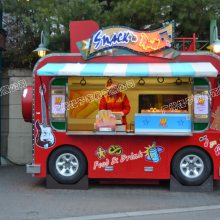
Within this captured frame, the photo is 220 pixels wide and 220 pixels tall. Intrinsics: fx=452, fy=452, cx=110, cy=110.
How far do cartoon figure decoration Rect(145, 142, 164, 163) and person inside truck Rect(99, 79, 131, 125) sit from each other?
78 centimetres

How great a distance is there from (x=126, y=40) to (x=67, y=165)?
2.75 metres

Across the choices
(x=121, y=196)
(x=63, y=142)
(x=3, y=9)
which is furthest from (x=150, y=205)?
(x=3, y=9)

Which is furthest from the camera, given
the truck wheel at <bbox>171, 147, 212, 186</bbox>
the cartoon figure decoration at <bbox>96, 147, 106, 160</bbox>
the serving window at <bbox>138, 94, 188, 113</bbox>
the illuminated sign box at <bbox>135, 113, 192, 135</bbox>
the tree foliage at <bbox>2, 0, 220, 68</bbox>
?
the tree foliage at <bbox>2, 0, 220, 68</bbox>

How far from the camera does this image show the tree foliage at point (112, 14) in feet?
35.7

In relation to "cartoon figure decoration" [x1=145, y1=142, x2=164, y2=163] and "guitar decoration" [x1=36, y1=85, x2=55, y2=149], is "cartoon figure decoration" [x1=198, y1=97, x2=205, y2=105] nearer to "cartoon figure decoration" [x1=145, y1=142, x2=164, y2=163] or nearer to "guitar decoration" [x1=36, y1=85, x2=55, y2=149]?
"cartoon figure decoration" [x1=145, y1=142, x2=164, y2=163]

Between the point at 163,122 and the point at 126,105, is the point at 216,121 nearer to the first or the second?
the point at 163,122

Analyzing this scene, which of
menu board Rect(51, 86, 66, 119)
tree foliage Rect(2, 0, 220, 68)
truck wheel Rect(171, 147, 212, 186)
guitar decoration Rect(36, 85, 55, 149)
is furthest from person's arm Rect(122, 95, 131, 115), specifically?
tree foliage Rect(2, 0, 220, 68)

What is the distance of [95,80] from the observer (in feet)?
30.4

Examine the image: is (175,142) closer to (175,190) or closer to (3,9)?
(175,190)

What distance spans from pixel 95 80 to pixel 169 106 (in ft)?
5.25

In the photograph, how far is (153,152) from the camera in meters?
8.89

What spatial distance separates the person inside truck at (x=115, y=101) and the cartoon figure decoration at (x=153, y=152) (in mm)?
780

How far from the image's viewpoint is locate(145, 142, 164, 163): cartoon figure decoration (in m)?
8.88

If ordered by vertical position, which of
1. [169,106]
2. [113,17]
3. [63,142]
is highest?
[113,17]
